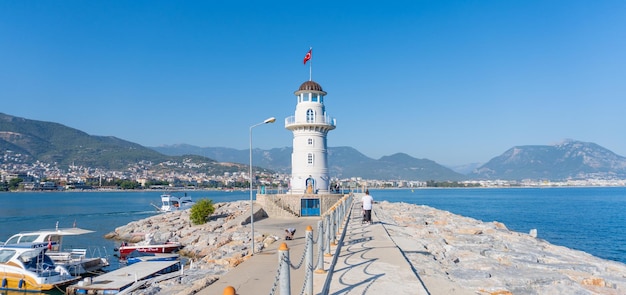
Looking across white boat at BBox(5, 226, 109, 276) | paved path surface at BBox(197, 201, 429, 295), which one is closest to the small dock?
white boat at BBox(5, 226, 109, 276)

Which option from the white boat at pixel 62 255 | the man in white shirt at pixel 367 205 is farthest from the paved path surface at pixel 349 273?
the white boat at pixel 62 255

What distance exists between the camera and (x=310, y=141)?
107 feet

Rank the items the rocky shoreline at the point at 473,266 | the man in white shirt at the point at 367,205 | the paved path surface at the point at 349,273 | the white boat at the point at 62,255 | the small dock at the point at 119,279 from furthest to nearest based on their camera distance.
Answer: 1. the man in white shirt at the point at 367,205
2. the white boat at the point at 62,255
3. the small dock at the point at 119,279
4. the rocky shoreline at the point at 473,266
5. the paved path surface at the point at 349,273

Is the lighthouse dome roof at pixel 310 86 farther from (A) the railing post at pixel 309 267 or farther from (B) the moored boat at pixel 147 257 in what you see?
(A) the railing post at pixel 309 267

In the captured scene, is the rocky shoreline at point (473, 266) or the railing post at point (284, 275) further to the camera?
the rocky shoreline at point (473, 266)

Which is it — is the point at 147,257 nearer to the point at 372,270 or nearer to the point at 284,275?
the point at 372,270

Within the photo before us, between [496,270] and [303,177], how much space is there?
20082 millimetres

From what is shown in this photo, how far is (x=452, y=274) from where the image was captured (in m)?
12.6

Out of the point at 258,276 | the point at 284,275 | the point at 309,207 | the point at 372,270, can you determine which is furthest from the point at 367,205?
the point at 284,275

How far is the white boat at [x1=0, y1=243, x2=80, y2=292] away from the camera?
1688 cm

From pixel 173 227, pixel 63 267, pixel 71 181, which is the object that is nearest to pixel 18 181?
pixel 71 181

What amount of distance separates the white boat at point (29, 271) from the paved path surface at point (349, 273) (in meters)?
8.44

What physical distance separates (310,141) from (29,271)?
63.9 feet

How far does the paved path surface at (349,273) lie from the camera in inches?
342
